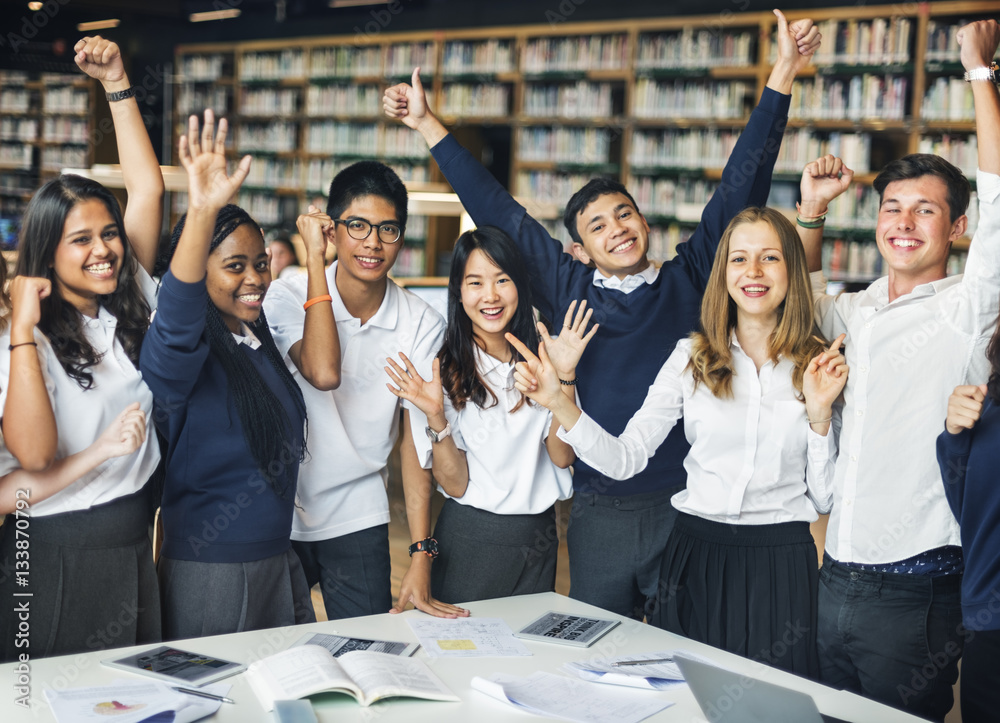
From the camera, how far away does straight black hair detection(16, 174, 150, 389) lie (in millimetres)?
1814

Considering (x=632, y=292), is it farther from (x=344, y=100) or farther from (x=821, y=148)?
(x=344, y=100)

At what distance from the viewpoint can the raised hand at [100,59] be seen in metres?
2.00

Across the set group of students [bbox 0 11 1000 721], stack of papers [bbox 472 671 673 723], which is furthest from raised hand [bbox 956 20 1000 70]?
stack of papers [bbox 472 671 673 723]

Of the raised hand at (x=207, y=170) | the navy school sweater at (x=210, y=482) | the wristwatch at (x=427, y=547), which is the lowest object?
the wristwatch at (x=427, y=547)

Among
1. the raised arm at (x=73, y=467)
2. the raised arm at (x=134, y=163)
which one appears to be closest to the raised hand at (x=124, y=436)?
the raised arm at (x=73, y=467)

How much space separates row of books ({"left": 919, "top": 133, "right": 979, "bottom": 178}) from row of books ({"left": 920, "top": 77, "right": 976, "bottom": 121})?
14cm

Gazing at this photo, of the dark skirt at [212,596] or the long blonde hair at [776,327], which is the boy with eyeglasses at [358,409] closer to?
the dark skirt at [212,596]

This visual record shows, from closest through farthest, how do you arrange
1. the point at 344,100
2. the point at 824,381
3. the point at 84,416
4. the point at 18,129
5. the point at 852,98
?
the point at 84,416
the point at 824,381
the point at 852,98
the point at 344,100
the point at 18,129

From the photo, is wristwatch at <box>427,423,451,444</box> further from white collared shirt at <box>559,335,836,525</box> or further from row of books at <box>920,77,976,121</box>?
row of books at <box>920,77,976,121</box>

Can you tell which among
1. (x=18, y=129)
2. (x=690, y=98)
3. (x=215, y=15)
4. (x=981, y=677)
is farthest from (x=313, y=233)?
(x=18, y=129)

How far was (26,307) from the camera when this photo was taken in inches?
67.9

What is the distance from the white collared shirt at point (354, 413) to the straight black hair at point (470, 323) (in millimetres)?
87

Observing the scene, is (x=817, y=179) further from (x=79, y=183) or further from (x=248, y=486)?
(x=79, y=183)

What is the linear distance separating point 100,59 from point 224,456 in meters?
0.90
